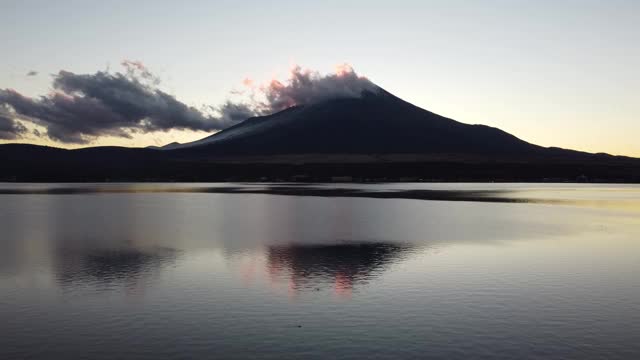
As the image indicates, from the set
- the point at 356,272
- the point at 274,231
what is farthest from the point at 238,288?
the point at 274,231

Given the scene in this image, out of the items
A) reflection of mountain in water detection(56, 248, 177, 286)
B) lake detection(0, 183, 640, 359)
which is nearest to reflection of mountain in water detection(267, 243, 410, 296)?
lake detection(0, 183, 640, 359)

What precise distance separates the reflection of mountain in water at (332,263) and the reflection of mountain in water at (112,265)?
805 cm

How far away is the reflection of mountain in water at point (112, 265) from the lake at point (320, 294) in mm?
136

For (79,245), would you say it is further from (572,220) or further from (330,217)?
(572,220)

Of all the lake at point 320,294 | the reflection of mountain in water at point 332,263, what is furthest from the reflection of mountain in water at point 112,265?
the reflection of mountain in water at point 332,263

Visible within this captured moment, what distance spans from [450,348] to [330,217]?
65.3 m

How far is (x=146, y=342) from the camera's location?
2419 cm

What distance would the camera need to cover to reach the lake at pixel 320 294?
2384 centimetres

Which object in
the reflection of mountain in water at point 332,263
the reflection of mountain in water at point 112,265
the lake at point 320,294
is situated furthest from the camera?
the reflection of mountain in water at point 112,265

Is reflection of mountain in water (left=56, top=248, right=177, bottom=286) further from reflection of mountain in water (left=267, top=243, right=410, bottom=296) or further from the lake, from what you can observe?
reflection of mountain in water (left=267, top=243, right=410, bottom=296)

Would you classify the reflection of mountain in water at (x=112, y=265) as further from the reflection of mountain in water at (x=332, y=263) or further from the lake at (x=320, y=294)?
the reflection of mountain in water at (x=332, y=263)

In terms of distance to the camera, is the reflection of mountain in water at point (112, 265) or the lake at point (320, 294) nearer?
the lake at point (320, 294)

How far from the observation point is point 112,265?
43.7 m

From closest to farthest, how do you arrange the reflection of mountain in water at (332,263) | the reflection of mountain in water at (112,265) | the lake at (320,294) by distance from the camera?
the lake at (320,294), the reflection of mountain in water at (332,263), the reflection of mountain in water at (112,265)
